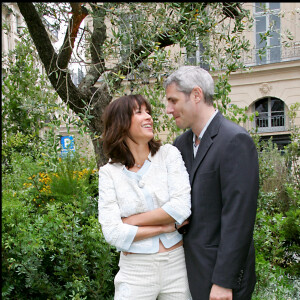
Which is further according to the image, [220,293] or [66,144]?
[66,144]

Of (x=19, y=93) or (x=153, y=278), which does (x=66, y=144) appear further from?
(x=19, y=93)

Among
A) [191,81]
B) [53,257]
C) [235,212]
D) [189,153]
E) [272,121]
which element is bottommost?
[53,257]

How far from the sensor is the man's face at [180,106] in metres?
1.92

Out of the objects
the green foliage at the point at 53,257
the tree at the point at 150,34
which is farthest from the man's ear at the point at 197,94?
the green foliage at the point at 53,257

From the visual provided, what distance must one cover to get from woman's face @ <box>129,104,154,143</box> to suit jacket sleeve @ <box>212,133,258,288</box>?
0.45 meters

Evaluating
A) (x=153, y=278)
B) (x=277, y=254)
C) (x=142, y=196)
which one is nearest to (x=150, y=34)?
(x=142, y=196)

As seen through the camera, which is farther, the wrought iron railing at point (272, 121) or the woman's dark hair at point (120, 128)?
the wrought iron railing at point (272, 121)

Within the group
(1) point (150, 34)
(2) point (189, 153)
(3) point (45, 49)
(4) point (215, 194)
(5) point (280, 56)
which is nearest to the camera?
(4) point (215, 194)

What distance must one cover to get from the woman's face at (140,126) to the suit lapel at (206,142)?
27 centimetres

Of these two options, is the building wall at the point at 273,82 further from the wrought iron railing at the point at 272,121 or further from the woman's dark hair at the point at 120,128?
the woman's dark hair at the point at 120,128

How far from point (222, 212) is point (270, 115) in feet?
A: 52.6

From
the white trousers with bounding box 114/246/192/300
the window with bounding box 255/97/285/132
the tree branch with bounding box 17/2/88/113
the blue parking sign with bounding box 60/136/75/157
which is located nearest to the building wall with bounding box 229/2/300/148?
the window with bounding box 255/97/285/132

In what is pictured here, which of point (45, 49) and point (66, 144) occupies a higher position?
point (45, 49)

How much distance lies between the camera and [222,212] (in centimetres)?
171
